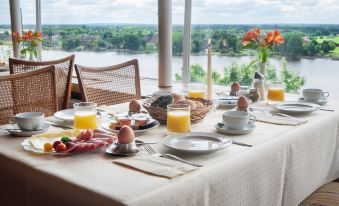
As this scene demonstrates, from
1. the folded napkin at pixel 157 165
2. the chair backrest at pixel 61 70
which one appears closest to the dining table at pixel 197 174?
the folded napkin at pixel 157 165

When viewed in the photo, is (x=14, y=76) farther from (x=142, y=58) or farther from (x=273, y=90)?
(x=142, y=58)

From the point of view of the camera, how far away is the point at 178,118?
164 cm

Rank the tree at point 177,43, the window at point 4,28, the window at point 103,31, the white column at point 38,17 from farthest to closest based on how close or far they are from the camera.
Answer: the window at point 4,28, the white column at point 38,17, the window at point 103,31, the tree at point 177,43

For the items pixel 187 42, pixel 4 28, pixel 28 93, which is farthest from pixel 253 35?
pixel 4 28

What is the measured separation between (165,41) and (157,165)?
2274mm

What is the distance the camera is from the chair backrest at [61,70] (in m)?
3.00

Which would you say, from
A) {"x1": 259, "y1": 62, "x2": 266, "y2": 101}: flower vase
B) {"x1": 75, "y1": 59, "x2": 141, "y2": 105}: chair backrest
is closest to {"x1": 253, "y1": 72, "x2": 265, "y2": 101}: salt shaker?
{"x1": 259, "y1": 62, "x2": 266, "y2": 101}: flower vase

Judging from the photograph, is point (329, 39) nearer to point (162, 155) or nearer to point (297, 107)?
point (297, 107)

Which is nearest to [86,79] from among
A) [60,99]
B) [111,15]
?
[60,99]

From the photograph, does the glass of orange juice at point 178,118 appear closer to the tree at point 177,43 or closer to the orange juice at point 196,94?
the orange juice at point 196,94

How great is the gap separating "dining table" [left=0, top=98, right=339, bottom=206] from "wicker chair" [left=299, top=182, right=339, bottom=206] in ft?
0.09

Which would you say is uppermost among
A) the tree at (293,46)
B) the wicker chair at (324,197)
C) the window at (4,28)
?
the window at (4,28)

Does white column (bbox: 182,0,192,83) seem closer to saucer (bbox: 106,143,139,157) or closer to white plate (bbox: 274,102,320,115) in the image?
white plate (bbox: 274,102,320,115)

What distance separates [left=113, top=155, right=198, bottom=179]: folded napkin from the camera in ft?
3.97
